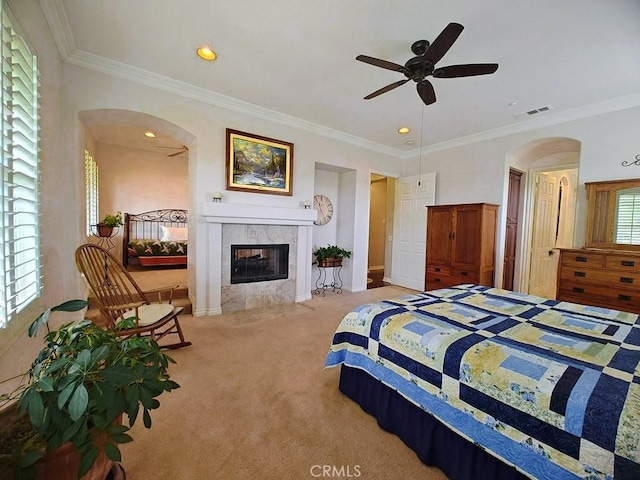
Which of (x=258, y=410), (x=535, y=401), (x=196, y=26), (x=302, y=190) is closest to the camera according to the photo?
(x=535, y=401)

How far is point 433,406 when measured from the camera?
1393 mm

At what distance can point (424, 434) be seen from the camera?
147cm

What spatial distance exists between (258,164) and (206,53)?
151 centimetres

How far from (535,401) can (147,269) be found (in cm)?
643

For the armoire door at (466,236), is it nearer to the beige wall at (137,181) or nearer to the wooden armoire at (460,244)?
the wooden armoire at (460,244)

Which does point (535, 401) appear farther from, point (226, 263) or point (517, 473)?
point (226, 263)

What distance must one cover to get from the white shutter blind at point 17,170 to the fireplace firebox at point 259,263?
85.8 inches

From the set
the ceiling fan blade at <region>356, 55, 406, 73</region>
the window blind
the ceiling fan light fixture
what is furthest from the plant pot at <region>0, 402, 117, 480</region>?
the window blind

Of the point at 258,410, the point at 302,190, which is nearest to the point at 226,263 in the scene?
the point at 302,190

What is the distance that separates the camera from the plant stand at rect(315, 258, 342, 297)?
5.02 meters

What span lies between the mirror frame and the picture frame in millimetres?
4047

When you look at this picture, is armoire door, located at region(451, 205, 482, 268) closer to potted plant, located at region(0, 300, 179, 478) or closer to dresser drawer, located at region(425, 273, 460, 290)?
dresser drawer, located at region(425, 273, 460, 290)

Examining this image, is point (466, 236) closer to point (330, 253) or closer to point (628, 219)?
point (628, 219)

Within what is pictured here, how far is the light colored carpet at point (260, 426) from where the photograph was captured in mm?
1400
